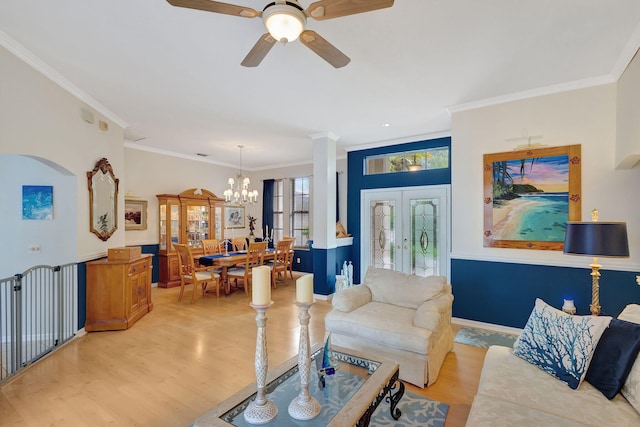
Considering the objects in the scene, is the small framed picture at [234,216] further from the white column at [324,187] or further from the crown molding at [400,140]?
the crown molding at [400,140]

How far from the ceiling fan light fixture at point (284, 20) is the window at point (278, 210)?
21.2 ft

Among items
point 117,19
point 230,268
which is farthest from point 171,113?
point 230,268

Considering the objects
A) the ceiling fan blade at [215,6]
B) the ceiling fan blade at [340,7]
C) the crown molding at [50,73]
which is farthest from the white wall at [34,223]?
the ceiling fan blade at [340,7]

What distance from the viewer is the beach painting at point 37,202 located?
3.61 metres

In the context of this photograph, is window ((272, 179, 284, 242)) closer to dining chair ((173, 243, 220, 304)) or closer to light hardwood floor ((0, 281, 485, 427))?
dining chair ((173, 243, 220, 304))

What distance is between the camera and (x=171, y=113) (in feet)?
14.2

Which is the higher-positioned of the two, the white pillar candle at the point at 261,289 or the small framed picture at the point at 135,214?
the small framed picture at the point at 135,214

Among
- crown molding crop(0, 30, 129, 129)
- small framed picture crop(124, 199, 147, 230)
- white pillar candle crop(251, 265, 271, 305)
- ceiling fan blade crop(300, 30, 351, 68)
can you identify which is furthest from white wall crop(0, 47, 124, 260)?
white pillar candle crop(251, 265, 271, 305)

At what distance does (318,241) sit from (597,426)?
4.35 m

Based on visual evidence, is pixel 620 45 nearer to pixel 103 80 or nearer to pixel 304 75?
pixel 304 75

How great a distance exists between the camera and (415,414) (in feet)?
7.24

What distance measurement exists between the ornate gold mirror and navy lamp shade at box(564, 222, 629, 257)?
540cm

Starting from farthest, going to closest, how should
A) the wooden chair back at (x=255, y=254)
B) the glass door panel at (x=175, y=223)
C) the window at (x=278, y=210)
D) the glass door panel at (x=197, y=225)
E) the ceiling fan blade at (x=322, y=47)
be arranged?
the window at (x=278, y=210)
the glass door panel at (x=197, y=225)
the glass door panel at (x=175, y=223)
the wooden chair back at (x=255, y=254)
the ceiling fan blade at (x=322, y=47)

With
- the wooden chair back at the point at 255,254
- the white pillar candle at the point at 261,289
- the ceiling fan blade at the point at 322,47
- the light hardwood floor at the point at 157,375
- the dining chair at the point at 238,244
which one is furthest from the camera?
the dining chair at the point at 238,244
